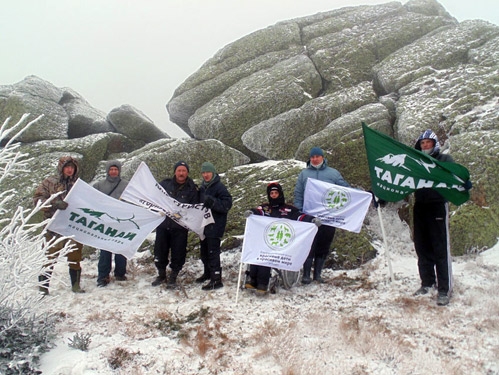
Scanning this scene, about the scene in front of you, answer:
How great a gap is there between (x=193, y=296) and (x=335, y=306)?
8.45ft

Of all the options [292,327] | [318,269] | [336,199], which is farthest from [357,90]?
[292,327]

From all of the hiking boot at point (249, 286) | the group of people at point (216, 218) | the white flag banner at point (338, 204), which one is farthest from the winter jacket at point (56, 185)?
the white flag banner at point (338, 204)

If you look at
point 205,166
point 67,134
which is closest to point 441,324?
point 205,166

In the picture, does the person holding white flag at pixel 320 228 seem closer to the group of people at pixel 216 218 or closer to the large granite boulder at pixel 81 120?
the group of people at pixel 216 218

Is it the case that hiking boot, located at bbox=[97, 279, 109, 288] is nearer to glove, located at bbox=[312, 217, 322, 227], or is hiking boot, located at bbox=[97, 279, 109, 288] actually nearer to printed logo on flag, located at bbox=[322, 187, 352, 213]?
glove, located at bbox=[312, 217, 322, 227]

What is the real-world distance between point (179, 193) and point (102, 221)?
1.57 m

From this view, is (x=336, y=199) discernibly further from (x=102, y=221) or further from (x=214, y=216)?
(x=102, y=221)

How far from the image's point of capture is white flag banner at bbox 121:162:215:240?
24.4ft

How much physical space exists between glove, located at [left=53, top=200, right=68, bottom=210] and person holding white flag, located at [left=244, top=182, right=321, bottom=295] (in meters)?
3.31

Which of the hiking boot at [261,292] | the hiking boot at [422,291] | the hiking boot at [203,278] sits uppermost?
the hiking boot at [261,292]

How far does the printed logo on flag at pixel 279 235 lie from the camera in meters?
7.05

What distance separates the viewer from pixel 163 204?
7539mm

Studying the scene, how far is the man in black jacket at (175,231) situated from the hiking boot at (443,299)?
461 cm

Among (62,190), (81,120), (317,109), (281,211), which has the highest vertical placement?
(62,190)
